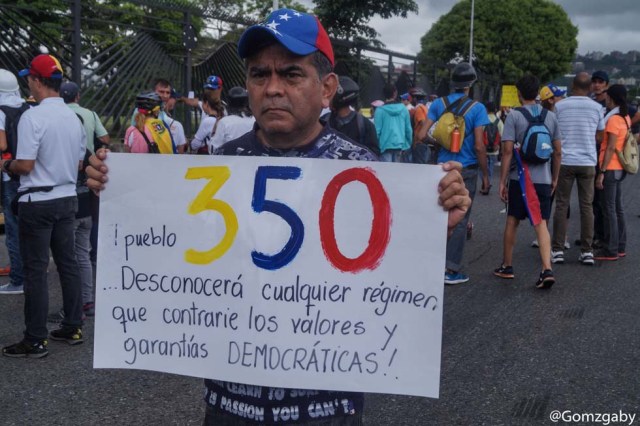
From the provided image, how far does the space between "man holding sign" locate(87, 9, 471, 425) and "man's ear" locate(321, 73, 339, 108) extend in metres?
0.02

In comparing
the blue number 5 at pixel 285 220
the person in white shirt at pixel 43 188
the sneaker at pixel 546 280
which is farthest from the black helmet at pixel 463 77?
the blue number 5 at pixel 285 220

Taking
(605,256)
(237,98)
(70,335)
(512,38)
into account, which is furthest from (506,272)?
(512,38)

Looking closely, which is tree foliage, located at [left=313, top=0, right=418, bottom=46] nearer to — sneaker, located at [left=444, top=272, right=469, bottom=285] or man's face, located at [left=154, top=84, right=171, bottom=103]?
man's face, located at [left=154, top=84, right=171, bottom=103]

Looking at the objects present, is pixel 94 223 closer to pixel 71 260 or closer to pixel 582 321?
pixel 71 260

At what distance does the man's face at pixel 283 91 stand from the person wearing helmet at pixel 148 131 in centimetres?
446

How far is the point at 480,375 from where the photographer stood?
4.26 m

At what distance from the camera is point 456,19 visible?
54.9 metres

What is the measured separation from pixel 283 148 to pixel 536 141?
4.75 metres

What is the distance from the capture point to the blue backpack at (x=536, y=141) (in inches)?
247

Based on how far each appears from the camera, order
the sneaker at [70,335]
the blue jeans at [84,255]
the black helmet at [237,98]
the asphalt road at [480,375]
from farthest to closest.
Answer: the black helmet at [237,98], the blue jeans at [84,255], the sneaker at [70,335], the asphalt road at [480,375]

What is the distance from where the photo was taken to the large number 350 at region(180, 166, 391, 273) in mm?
1957

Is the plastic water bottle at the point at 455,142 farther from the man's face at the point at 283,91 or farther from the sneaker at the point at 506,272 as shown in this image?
the man's face at the point at 283,91

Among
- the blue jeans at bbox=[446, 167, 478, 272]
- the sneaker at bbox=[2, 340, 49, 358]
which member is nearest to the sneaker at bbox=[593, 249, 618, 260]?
the blue jeans at bbox=[446, 167, 478, 272]

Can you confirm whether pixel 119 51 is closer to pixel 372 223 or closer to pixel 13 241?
pixel 13 241
